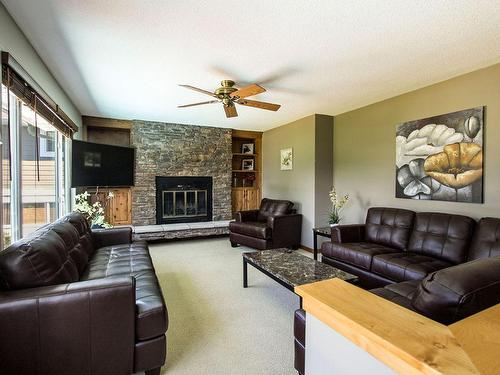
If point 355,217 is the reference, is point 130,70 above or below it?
above

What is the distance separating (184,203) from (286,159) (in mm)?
2384

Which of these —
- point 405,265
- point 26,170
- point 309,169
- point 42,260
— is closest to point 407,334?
point 42,260

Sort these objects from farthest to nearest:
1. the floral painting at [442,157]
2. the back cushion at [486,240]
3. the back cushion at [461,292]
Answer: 1. the floral painting at [442,157]
2. the back cushion at [486,240]
3. the back cushion at [461,292]

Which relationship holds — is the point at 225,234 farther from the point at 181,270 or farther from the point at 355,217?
the point at 355,217

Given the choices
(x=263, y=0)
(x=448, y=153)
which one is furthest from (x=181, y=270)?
(x=448, y=153)

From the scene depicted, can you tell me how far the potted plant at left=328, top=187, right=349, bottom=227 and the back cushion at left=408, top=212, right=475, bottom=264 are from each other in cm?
115

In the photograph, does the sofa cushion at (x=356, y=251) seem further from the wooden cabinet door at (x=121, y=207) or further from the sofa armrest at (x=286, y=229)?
the wooden cabinet door at (x=121, y=207)

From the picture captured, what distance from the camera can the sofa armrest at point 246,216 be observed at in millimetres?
5125

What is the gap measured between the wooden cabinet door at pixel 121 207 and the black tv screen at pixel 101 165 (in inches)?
14.1

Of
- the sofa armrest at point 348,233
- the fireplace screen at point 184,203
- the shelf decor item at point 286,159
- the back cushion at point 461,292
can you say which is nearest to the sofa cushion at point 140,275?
the back cushion at point 461,292

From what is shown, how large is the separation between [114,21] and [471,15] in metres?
2.52

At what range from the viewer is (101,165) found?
14.9 ft

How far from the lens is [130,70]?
2854 mm

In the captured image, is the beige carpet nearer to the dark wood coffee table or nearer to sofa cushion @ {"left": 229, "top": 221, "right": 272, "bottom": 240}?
the dark wood coffee table
